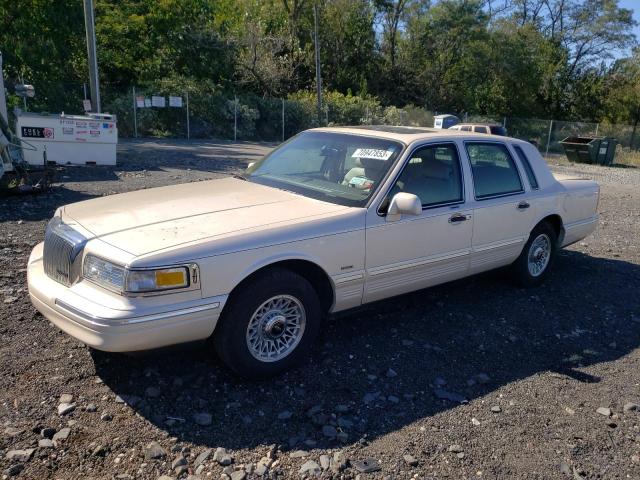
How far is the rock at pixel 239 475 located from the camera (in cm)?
297

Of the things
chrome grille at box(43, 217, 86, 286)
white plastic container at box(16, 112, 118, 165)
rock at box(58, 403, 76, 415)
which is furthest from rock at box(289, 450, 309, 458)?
white plastic container at box(16, 112, 118, 165)

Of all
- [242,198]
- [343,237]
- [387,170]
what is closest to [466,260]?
[387,170]

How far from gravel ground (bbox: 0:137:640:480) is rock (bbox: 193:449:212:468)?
0.01 m

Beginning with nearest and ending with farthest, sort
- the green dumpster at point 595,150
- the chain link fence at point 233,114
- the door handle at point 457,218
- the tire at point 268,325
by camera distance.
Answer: the tire at point 268,325
the door handle at point 457,218
the green dumpster at point 595,150
the chain link fence at point 233,114

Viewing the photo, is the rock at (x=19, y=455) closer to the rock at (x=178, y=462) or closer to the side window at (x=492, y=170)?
the rock at (x=178, y=462)

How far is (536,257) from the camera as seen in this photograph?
6.07m

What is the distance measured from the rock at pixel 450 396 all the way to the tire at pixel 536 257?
2.39 metres

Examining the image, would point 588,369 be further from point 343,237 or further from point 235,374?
point 235,374

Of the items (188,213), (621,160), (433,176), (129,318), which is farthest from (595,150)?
(129,318)

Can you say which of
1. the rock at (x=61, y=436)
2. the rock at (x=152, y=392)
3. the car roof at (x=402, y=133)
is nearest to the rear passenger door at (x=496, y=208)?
the car roof at (x=402, y=133)

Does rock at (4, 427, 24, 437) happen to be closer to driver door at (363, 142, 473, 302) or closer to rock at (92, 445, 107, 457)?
rock at (92, 445, 107, 457)

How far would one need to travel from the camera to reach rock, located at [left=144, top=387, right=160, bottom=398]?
12.0 ft

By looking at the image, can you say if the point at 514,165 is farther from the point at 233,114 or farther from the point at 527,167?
the point at 233,114

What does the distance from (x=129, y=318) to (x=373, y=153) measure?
2.40m
